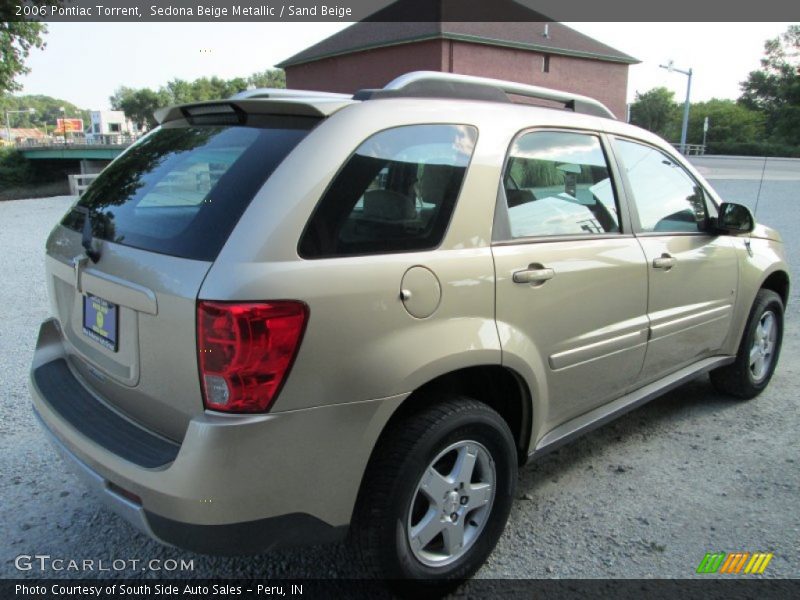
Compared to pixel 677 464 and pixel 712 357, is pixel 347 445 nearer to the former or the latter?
pixel 677 464

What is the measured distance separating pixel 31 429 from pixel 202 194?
2.44 m

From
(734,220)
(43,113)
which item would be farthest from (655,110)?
(43,113)

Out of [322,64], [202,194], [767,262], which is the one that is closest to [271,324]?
[202,194]

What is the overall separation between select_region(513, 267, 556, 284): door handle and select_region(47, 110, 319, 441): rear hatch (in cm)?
99

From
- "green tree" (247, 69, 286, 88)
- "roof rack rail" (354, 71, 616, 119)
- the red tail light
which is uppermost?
"green tree" (247, 69, 286, 88)

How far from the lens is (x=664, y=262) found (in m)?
3.32

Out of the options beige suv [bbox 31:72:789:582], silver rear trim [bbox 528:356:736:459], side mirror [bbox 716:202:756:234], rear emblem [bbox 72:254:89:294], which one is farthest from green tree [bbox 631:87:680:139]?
rear emblem [bbox 72:254:89:294]

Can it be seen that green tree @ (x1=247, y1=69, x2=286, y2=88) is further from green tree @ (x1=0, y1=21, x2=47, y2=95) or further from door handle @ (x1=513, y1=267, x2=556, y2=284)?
door handle @ (x1=513, y1=267, x2=556, y2=284)

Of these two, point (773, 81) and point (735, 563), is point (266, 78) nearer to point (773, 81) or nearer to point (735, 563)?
point (773, 81)

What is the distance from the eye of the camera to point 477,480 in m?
2.53

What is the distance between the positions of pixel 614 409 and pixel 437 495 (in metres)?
1.31

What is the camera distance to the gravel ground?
266 centimetres

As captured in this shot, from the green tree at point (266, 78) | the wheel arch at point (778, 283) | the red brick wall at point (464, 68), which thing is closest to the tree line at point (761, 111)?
the red brick wall at point (464, 68)

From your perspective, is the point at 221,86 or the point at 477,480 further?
the point at 221,86
